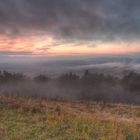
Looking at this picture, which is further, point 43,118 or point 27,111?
point 27,111

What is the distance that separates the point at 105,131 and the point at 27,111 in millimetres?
10919

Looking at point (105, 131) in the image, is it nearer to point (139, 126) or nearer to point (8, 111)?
point (139, 126)

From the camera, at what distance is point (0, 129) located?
23.4 metres

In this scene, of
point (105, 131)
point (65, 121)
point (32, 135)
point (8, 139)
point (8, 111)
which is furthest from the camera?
point (8, 111)

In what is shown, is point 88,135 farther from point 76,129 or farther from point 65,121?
point 65,121

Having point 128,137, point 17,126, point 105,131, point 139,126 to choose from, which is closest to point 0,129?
point 17,126

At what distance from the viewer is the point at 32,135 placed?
73.4 feet

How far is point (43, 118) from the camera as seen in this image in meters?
28.8

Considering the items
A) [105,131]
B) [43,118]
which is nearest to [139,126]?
[105,131]

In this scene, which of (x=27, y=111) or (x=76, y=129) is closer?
(x=76, y=129)

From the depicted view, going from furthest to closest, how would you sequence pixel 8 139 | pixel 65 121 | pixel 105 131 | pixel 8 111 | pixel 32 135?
pixel 8 111 → pixel 65 121 → pixel 105 131 → pixel 32 135 → pixel 8 139

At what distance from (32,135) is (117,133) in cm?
622

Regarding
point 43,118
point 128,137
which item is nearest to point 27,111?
point 43,118

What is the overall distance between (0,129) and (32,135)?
2.73 meters
